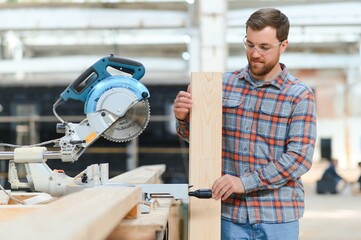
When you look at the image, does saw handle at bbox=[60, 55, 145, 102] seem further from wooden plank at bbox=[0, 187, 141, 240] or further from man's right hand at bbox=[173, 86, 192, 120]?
wooden plank at bbox=[0, 187, 141, 240]

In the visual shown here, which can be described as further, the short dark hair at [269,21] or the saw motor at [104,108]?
the saw motor at [104,108]

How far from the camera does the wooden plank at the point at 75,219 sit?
0.93 metres

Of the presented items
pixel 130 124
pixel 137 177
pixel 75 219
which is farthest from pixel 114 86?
pixel 75 219

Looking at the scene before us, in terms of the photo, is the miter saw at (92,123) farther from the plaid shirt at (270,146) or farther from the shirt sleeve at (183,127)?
the plaid shirt at (270,146)

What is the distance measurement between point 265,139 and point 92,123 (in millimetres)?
583

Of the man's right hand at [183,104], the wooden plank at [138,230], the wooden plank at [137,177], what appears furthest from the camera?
the wooden plank at [137,177]

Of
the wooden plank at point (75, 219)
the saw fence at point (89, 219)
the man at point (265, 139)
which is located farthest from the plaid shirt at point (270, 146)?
the wooden plank at point (75, 219)

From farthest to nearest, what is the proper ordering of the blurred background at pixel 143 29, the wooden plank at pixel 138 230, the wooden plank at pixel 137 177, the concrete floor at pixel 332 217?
1. the blurred background at pixel 143 29
2. the concrete floor at pixel 332 217
3. the wooden plank at pixel 137 177
4. the wooden plank at pixel 138 230

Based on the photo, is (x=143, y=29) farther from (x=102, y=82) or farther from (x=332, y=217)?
(x=102, y=82)

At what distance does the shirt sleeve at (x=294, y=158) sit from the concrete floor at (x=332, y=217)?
14.2 feet

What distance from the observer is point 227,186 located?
1.90 metres

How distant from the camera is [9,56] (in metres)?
14.6

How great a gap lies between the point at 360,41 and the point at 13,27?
8394 millimetres

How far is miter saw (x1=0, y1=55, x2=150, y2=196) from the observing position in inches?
81.9
